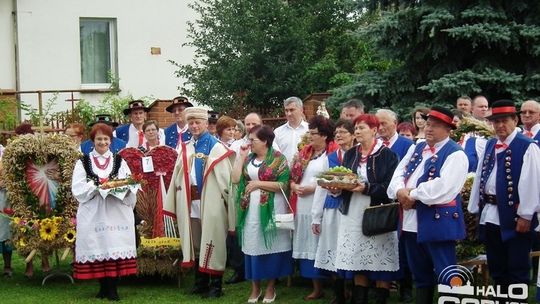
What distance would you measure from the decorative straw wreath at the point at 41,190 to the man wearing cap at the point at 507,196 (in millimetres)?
4893

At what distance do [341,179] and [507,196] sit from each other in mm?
1497

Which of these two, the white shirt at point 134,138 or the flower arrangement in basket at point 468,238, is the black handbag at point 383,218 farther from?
the white shirt at point 134,138

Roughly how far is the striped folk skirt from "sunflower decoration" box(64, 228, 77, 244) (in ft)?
2.78

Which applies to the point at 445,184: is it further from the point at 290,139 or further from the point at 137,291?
the point at 137,291

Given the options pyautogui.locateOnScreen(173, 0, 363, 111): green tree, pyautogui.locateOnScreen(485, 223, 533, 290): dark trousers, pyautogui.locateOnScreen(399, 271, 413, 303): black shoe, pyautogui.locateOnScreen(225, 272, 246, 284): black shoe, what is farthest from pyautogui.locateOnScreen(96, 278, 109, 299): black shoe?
pyautogui.locateOnScreen(173, 0, 363, 111): green tree

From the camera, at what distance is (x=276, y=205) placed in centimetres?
948

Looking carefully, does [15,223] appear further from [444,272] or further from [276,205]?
[444,272]

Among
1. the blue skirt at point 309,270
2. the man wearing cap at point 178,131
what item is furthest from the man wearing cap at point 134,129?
the blue skirt at point 309,270

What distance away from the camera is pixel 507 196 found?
7.79 m

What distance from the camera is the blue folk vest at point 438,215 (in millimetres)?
7625

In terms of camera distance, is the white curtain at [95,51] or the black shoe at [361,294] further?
the white curtain at [95,51]

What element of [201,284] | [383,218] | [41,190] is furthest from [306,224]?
[41,190]

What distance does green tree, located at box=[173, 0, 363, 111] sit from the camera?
55.4 ft

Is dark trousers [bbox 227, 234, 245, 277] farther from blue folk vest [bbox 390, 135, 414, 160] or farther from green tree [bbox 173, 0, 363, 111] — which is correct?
green tree [bbox 173, 0, 363, 111]
